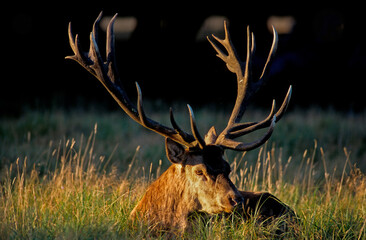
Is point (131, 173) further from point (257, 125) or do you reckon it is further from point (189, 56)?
point (189, 56)

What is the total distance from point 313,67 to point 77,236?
11.4m

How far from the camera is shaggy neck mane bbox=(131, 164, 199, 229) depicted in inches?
189

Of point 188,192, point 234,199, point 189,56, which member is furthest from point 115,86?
point 189,56

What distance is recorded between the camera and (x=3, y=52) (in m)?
14.4

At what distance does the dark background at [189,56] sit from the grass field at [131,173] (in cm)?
131

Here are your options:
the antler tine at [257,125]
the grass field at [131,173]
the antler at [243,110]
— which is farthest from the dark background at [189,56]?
the antler tine at [257,125]

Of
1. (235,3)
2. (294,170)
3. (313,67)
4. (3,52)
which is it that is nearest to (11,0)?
(3,52)

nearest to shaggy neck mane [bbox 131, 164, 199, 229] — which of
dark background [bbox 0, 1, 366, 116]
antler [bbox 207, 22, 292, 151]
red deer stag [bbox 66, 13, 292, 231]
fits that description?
red deer stag [bbox 66, 13, 292, 231]

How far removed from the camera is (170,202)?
4.86 m

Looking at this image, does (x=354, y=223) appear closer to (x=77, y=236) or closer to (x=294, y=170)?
(x=77, y=236)

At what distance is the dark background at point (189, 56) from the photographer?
46.8 ft

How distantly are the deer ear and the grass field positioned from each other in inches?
20.6

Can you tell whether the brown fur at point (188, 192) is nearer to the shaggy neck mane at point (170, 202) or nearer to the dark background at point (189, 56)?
the shaggy neck mane at point (170, 202)

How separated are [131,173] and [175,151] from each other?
2.82 metres
